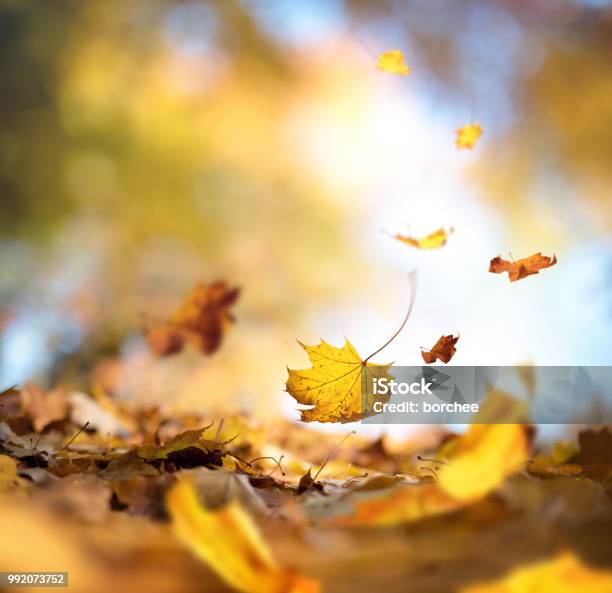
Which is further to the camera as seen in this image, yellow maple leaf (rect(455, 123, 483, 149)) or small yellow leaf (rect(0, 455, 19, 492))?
yellow maple leaf (rect(455, 123, 483, 149))

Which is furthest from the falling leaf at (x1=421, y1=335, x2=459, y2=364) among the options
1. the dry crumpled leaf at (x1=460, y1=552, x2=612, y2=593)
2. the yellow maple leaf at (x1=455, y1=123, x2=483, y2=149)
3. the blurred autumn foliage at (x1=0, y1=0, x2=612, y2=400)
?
the blurred autumn foliage at (x1=0, y1=0, x2=612, y2=400)

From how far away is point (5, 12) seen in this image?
3.86m

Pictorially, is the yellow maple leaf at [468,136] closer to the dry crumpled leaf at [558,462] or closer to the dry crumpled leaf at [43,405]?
the dry crumpled leaf at [558,462]

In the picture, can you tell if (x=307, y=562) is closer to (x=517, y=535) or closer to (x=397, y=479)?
(x=517, y=535)

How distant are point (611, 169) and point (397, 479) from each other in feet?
8.55

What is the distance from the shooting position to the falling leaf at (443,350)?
942mm

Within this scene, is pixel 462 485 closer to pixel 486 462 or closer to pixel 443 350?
pixel 486 462

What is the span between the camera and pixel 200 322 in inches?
67.7

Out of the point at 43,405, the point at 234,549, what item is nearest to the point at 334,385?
the point at 234,549

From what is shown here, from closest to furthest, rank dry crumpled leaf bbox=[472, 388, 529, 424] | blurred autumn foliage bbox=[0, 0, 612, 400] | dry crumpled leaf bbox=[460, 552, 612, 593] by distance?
dry crumpled leaf bbox=[460, 552, 612, 593]
dry crumpled leaf bbox=[472, 388, 529, 424]
blurred autumn foliage bbox=[0, 0, 612, 400]

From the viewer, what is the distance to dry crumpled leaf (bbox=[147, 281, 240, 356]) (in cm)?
163

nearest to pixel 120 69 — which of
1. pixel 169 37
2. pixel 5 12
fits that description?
pixel 169 37

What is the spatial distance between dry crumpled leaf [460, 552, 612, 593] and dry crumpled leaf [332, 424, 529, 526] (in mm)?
79

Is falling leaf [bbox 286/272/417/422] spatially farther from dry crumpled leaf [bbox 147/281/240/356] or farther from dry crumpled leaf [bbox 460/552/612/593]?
dry crumpled leaf [bbox 147/281/240/356]
